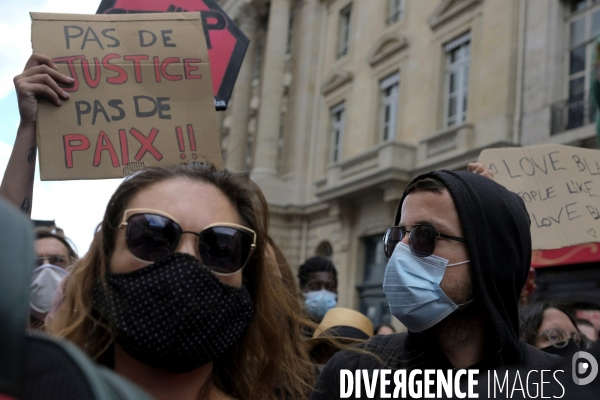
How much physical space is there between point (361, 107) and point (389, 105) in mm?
1174

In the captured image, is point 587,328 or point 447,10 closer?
point 587,328

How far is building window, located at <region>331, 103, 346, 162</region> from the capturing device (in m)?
21.6

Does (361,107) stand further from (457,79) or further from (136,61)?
(136,61)

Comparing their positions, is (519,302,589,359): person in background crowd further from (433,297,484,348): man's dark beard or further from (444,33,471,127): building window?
(444,33,471,127): building window

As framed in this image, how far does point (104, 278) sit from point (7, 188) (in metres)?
0.69

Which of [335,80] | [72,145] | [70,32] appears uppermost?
[335,80]

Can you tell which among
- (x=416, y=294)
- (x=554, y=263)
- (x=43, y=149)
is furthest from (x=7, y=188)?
(x=554, y=263)

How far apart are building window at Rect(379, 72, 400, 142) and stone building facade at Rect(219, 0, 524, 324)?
1.3 inches

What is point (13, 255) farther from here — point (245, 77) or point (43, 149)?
point (245, 77)

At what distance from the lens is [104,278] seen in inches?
66.9

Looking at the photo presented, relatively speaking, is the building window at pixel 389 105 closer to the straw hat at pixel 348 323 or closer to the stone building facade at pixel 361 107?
the stone building facade at pixel 361 107

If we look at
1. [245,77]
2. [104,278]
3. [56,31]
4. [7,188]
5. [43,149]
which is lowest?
[104,278]

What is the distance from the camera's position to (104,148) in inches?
108

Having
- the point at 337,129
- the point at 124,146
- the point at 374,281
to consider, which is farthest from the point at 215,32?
the point at 337,129
